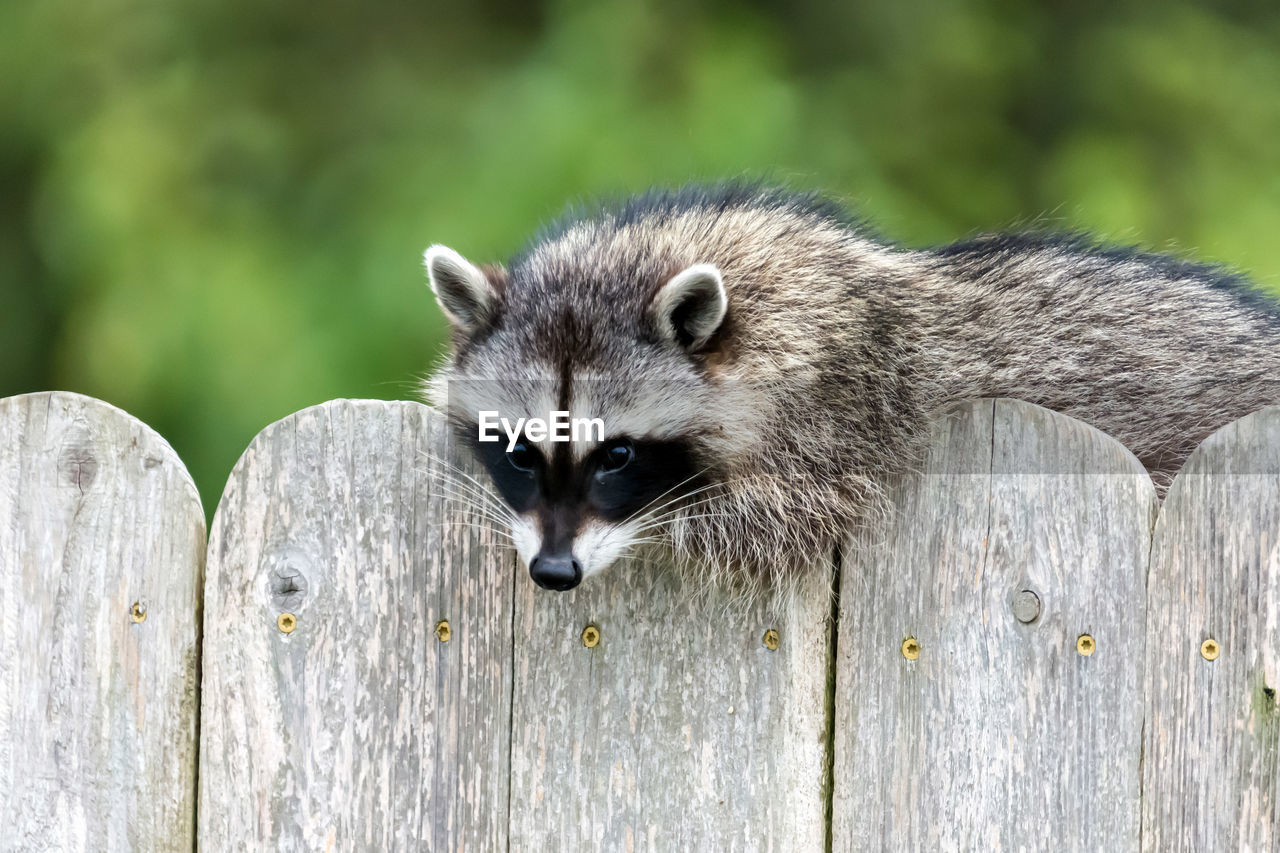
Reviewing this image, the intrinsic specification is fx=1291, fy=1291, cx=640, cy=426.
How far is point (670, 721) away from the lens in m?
2.46

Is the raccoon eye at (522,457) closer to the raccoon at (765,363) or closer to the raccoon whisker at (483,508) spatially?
the raccoon at (765,363)

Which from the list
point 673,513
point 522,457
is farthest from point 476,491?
point 673,513

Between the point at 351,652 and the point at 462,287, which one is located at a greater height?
the point at 462,287

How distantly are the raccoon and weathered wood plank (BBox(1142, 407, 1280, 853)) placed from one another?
51cm

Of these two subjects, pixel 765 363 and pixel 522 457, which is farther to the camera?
pixel 765 363

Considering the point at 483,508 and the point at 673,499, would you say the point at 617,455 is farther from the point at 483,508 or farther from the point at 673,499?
the point at 483,508

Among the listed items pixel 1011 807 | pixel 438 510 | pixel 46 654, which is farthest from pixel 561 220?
pixel 1011 807

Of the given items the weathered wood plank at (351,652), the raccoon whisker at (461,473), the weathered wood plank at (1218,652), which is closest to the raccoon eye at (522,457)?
the raccoon whisker at (461,473)

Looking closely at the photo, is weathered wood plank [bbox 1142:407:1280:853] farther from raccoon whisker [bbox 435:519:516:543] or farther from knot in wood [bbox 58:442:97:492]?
knot in wood [bbox 58:442:97:492]

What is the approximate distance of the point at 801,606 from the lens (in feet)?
8.14

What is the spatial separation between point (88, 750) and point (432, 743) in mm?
694

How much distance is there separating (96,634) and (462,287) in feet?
3.60

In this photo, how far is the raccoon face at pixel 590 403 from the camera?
8.70 ft

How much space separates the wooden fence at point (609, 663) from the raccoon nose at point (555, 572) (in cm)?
13
